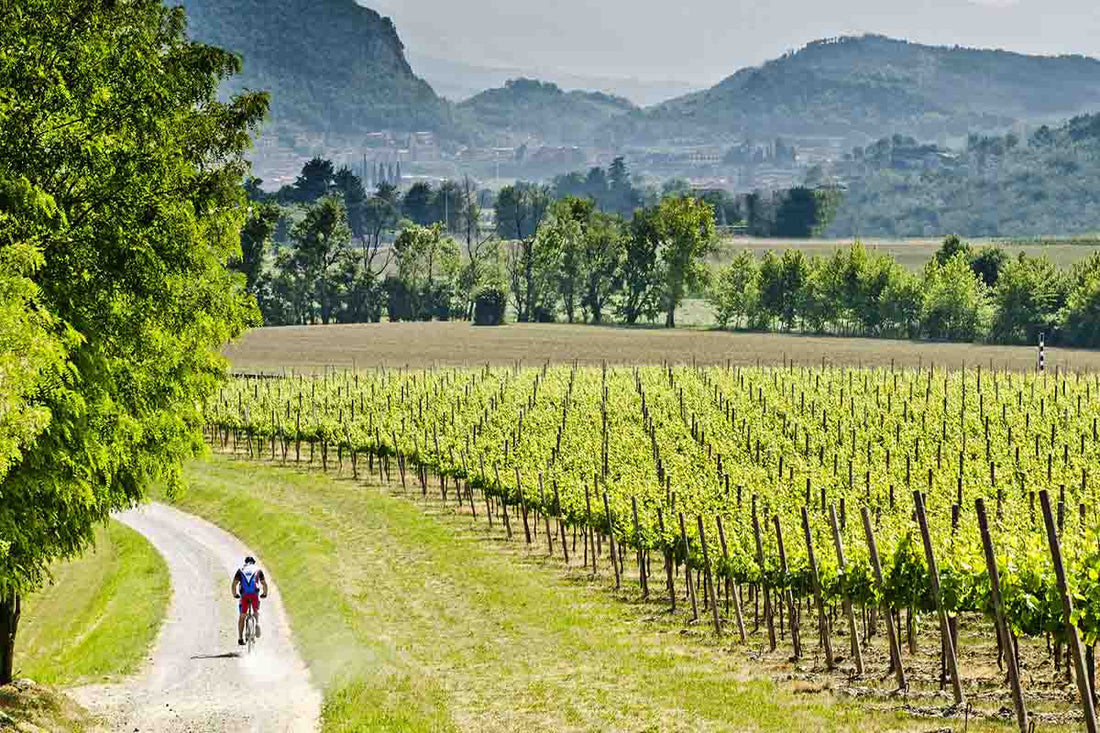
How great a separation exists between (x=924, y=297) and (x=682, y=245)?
98.3 feet

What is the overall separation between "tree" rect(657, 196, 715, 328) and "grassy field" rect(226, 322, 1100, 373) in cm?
1245

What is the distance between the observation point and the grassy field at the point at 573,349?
112250 mm

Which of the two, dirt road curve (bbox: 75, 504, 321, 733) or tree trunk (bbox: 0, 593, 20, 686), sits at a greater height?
tree trunk (bbox: 0, 593, 20, 686)

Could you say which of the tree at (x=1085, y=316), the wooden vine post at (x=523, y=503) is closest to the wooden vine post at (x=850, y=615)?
the wooden vine post at (x=523, y=503)

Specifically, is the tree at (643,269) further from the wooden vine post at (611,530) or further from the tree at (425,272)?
the wooden vine post at (611,530)

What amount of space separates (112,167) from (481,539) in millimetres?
23311

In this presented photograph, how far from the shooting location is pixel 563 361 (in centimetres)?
11338

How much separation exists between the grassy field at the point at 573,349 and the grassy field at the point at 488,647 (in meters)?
61.5

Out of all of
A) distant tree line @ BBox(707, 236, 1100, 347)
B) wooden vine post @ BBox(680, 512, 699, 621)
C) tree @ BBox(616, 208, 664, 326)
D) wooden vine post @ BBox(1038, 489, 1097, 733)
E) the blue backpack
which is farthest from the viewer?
tree @ BBox(616, 208, 664, 326)

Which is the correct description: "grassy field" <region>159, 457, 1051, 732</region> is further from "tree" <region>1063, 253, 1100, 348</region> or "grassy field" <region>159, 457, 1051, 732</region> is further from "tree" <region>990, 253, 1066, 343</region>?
"tree" <region>990, 253, 1066, 343</region>

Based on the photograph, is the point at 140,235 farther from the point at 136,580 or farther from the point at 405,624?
the point at 136,580

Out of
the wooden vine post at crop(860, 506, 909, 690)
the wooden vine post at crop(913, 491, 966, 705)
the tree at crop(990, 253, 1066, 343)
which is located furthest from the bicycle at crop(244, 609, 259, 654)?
the tree at crop(990, 253, 1066, 343)

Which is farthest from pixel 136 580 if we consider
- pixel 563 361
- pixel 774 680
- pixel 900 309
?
pixel 900 309

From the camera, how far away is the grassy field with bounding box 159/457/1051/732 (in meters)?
24.1
